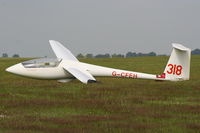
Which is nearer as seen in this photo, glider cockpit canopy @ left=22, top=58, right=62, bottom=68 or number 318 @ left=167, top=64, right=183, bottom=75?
glider cockpit canopy @ left=22, top=58, right=62, bottom=68

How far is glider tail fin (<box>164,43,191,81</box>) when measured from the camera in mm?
25875

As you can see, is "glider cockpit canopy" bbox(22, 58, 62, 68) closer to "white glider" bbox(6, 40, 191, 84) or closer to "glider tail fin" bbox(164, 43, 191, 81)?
"white glider" bbox(6, 40, 191, 84)

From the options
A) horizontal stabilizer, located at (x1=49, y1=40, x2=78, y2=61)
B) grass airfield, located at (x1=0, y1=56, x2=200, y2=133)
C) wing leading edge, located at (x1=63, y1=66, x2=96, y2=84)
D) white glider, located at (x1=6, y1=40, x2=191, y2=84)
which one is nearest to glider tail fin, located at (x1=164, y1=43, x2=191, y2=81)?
white glider, located at (x1=6, y1=40, x2=191, y2=84)

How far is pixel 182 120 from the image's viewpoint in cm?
1211

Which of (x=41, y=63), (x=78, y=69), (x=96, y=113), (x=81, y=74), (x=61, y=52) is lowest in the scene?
(x=96, y=113)

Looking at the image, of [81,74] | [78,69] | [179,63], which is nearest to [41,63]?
[78,69]

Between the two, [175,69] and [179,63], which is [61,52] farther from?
[179,63]

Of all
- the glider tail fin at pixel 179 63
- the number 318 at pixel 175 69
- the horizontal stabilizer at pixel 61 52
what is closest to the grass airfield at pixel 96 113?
the glider tail fin at pixel 179 63

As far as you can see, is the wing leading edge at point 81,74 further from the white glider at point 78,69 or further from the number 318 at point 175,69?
the number 318 at point 175,69

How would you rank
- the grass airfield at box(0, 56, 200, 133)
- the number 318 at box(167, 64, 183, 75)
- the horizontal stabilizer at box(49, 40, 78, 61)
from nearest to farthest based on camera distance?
the grass airfield at box(0, 56, 200, 133), the number 318 at box(167, 64, 183, 75), the horizontal stabilizer at box(49, 40, 78, 61)

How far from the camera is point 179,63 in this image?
86.0 feet

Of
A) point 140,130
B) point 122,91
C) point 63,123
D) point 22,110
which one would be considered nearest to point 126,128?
point 140,130

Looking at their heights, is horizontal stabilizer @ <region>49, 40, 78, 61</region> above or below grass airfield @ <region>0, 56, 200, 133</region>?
above

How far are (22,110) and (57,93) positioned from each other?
16.4 ft
